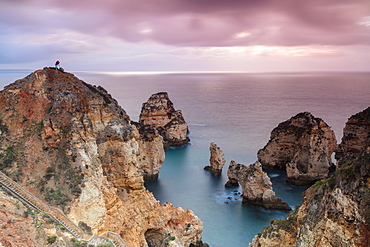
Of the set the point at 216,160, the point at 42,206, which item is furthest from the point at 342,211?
the point at 216,160

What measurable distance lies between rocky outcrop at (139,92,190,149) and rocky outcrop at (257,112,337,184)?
2216cm

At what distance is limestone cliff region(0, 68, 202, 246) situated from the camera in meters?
17.1

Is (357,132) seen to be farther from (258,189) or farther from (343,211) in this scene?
(343,211)

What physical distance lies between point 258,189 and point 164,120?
116ft

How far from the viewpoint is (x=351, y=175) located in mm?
13078

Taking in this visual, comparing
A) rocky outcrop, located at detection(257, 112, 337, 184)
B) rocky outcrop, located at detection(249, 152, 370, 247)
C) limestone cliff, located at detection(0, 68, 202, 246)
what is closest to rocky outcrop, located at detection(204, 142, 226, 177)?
rocky outcrop, located at detection(257, 112, 337, 184)

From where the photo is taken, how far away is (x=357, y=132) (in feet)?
146

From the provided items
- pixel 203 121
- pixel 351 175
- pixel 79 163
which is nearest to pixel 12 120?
pixel 79 163

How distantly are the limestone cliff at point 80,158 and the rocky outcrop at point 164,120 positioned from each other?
40099 mm

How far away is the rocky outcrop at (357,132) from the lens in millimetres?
43297

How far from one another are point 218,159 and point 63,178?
103ft

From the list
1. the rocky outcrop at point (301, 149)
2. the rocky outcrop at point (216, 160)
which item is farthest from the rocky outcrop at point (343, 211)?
the rocky outcrop at point (216, 160)

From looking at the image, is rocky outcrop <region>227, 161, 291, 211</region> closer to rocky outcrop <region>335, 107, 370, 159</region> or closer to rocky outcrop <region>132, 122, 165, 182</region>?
rocky outcrop <region>132, 122, 165, 182</region>

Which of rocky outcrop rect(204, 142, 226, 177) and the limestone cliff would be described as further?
rocky outcrop rect(204, 142, 226, 177)
